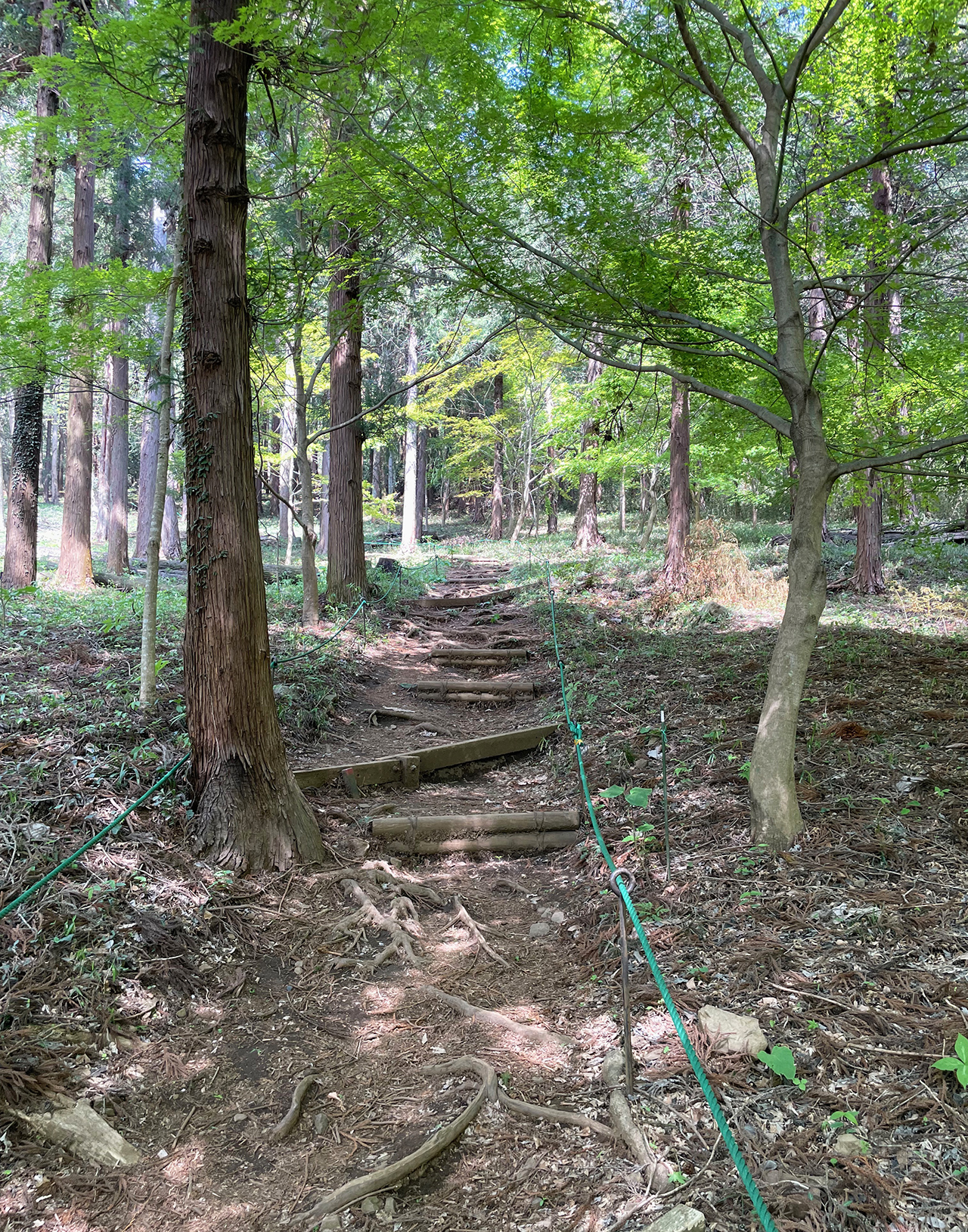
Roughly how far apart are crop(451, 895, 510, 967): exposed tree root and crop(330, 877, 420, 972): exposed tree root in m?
0.26

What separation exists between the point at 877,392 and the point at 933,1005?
612 cm

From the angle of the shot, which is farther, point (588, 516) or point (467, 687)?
point (588, 516)

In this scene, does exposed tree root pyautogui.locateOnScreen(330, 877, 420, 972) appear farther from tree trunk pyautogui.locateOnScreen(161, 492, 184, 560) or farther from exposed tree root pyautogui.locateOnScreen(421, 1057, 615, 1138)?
tree trunk pyautogui.locateOnScreen(161, 492, 184, 560)

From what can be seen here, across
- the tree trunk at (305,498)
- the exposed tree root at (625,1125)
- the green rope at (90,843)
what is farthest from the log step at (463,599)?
the exposed tree root at (625,1125)

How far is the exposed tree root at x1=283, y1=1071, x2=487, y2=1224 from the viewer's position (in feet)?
7.90

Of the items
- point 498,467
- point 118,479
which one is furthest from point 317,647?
point 498,467

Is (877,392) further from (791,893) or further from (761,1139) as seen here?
(761,1139)

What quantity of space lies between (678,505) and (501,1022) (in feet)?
35.1

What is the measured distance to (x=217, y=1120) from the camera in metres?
2.86

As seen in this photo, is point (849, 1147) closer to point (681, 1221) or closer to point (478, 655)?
point (681, 1221)

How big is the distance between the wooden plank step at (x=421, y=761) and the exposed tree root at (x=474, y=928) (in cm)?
170

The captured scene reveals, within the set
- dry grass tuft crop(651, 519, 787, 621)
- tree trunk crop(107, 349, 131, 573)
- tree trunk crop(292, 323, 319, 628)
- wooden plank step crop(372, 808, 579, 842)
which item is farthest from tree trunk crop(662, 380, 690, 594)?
tree trunk crop(107, 349, 131, 573)

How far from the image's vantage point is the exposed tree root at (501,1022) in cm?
321

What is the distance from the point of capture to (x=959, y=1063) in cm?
228
